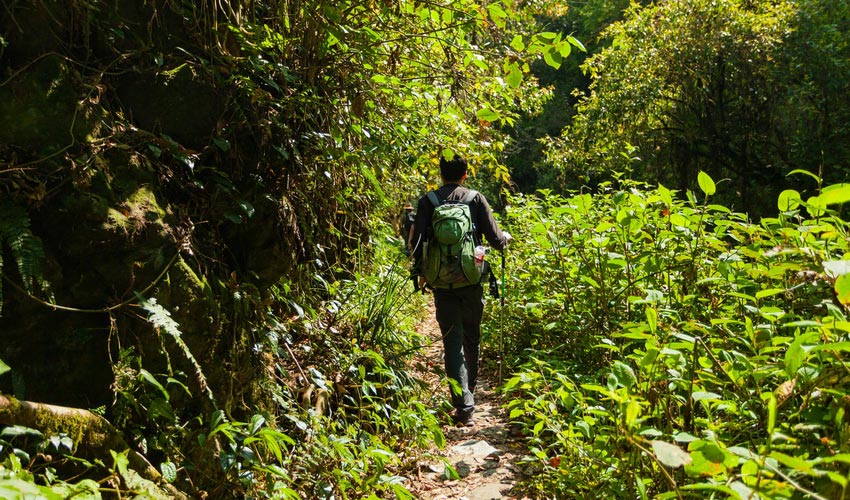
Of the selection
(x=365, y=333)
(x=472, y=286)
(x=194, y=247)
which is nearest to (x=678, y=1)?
(x=472, y=286)

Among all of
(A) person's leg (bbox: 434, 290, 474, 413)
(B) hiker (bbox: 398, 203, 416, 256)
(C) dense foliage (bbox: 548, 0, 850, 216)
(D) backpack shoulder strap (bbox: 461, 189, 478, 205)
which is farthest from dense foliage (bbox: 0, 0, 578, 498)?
(C) dense foliage (bbox: 548, 0, 850, 216)

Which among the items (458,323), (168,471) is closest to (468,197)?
(458,323)

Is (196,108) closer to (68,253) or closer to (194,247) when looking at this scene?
(194,247)

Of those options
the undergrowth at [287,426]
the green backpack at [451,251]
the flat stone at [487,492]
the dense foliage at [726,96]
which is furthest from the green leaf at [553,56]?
the dense foliage at [726,96]

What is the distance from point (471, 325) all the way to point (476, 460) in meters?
1.31

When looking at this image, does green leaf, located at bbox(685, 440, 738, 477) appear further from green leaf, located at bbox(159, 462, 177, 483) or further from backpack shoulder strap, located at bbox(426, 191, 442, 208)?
backpack shoulder strap, located at bbox(426, 191, 442, 208)

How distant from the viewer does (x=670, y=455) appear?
1.52m

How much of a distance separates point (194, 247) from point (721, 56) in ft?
44.1

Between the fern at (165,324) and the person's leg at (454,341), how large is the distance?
7.95 feet

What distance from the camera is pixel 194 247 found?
2994 millimetres

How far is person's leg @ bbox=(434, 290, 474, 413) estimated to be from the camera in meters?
4.75

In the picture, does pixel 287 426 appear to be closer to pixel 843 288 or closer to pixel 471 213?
pixel 471 213

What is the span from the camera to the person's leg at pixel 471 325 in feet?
15.9

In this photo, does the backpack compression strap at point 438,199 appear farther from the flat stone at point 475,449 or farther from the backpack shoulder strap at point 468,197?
the flat stone at point 475,449
